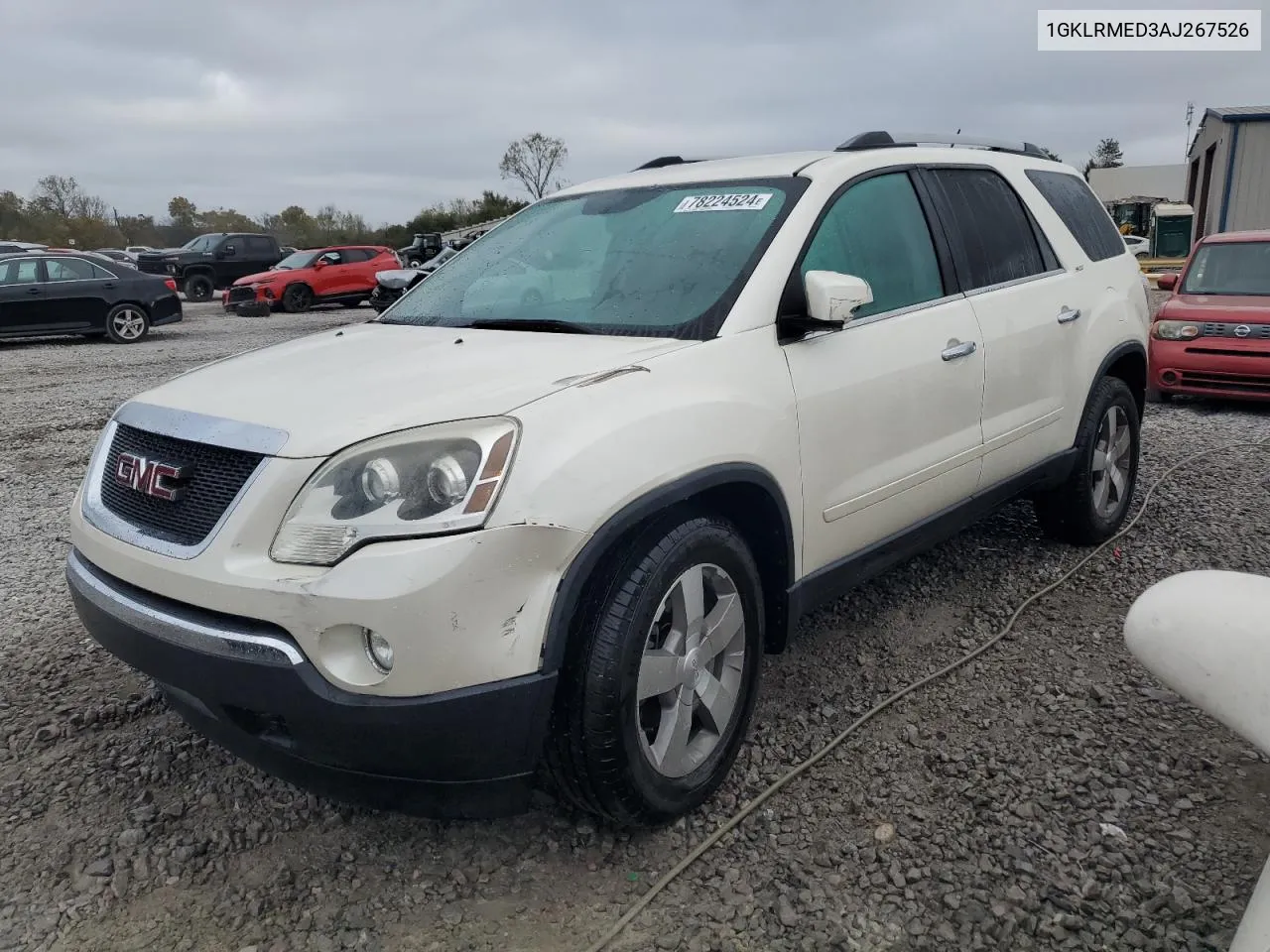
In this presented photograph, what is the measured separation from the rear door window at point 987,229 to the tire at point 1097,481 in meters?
0.73

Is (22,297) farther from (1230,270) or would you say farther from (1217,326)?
(1230,270)

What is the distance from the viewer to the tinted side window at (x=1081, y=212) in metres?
4.41

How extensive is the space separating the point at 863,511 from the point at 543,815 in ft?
4.39

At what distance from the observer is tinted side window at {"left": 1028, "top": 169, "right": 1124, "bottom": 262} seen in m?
4.41

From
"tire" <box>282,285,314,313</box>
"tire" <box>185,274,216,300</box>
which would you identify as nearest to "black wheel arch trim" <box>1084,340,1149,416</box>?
"tire" <box>282,285,314,313</box>

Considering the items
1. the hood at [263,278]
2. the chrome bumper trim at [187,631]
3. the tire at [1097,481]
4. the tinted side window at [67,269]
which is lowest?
the tire at [1097,481]

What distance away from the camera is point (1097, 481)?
4562mm

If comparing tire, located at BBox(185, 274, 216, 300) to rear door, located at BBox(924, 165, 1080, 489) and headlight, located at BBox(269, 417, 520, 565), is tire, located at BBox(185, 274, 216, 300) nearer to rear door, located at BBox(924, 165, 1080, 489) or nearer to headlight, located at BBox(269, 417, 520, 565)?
rear door, located at BBox(924, 165, 1080, 489)

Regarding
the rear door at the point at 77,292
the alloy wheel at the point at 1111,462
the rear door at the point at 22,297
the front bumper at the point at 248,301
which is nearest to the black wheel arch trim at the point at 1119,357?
the alloy wheel at the point at 1111,462

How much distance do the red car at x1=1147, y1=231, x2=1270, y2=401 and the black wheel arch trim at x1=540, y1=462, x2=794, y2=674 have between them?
608cm

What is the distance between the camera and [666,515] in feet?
8.07

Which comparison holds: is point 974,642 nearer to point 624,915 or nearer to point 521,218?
point 624,915

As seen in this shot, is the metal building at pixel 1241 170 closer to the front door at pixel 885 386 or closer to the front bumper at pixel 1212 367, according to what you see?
the front bumper at pixel 1212 367

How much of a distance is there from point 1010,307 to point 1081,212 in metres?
1.18
